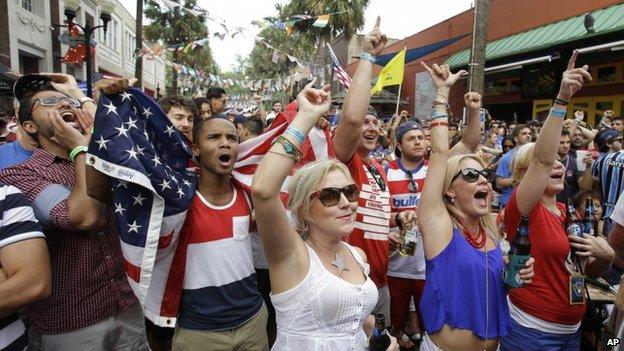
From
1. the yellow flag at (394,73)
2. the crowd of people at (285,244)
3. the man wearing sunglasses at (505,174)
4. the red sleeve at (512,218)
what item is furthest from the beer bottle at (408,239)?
the yellow flag at (394,73)

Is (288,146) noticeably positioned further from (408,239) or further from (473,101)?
(473,101)

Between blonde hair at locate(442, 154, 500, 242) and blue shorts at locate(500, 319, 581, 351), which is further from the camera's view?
blue shorts at locate(500, 319, 581, 351)

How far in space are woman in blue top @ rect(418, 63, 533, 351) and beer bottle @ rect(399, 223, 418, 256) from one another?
702mm

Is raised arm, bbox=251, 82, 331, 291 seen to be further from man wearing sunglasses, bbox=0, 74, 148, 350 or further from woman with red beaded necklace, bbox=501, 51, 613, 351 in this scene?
woman with red beaded necklace, bbox=501, 51, 613, 351

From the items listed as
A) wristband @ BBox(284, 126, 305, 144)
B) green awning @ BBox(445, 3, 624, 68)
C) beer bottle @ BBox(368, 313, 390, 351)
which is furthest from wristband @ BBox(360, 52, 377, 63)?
green awning @ BBox(445, 3, 624, 68)

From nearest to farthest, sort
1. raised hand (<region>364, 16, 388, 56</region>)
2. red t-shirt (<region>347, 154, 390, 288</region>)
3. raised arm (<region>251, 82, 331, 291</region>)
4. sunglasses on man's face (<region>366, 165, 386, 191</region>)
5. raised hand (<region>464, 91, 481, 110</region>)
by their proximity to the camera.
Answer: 1. raised arm (<region>251, 82, 331, 291</region>)
2. raised hand (<region>364, 16, 388, 56</region>)
3. raised hand (<region>464, 91, 481, 110</region>)
4. red t-shirt (<region>347, 154, 390, 288</region>)
5. sunglasses on man's face (<region>366, 165, 386, 191</region>)

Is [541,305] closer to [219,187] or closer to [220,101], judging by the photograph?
[219,187]

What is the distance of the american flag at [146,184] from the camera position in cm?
210

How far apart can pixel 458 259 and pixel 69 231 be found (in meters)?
2.11

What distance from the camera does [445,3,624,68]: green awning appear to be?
10500 millimetres

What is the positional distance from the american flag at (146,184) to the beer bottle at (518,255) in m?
1.83

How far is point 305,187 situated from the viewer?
2217mm

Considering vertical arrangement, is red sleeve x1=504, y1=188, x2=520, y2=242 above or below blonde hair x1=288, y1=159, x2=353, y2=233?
below

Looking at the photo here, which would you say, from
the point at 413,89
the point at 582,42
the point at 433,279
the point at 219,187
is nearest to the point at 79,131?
the point at 219,187
